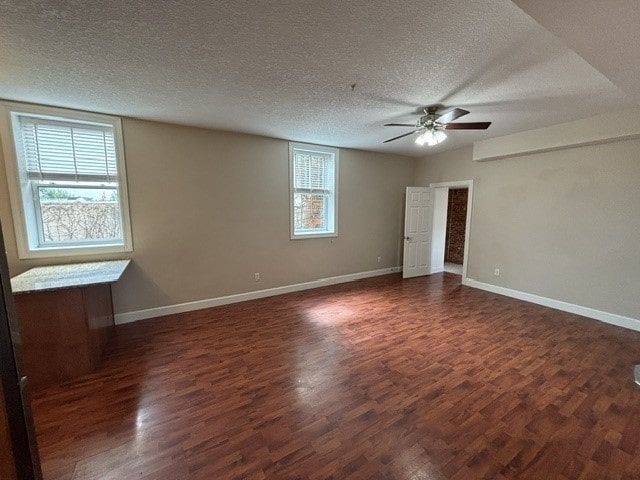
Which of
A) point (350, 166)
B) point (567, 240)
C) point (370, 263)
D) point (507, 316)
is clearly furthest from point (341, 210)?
point (567, 240)

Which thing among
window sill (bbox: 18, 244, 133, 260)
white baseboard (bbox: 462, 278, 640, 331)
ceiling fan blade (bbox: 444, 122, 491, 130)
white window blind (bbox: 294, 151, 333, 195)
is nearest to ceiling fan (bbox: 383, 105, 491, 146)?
ceiling fan blade (bbox: 444, 122, 491, 130)

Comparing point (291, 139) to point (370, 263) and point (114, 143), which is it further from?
point (370, 263)

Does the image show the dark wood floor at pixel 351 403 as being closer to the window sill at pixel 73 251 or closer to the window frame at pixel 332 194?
the window sill at pixel 73 251

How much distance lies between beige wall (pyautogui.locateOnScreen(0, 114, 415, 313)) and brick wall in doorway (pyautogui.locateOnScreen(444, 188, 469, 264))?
140 inches

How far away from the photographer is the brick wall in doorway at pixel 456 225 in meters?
7.21

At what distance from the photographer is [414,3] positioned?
145cm

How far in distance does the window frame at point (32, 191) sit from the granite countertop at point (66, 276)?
203mm

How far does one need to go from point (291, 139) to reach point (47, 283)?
3.39m

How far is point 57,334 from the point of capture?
222 cm

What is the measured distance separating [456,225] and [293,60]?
677 centimetres

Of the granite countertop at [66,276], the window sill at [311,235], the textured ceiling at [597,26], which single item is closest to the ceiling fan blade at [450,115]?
the textured ceiling at [597,26]

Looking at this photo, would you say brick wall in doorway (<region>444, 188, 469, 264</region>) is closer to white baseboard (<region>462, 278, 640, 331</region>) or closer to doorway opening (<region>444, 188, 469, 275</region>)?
doorway opening (<region>444, 188, 469, 275</region>)

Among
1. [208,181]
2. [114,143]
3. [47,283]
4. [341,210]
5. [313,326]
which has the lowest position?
[313,326]

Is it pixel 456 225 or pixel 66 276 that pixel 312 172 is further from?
pixel 456 225
